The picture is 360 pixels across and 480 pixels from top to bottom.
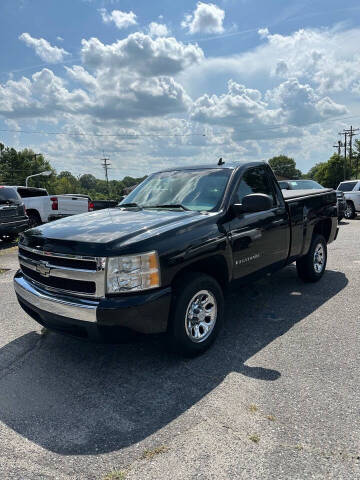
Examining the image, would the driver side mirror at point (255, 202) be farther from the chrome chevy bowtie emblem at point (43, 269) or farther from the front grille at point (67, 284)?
the chrome chevy bowtie emblem at point (43, 269)

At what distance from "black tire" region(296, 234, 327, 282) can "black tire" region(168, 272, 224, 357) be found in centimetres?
257

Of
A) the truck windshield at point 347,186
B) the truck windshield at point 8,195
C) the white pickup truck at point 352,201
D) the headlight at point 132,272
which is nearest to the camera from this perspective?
the headlight at point 132,272

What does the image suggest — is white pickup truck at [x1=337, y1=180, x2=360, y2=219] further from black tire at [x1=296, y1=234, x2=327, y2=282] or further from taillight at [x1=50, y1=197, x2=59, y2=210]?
taillight at [x1=50, y1=197, x2=59, y2=210]

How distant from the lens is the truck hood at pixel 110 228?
3.12 metres

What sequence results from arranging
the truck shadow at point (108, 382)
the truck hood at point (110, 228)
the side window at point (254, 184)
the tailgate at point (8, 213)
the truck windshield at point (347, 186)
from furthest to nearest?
Answer: the truck windshield at point (347, 186)
the tailgate at point (8, 213)
the side window at point (254, 184)
the truck hood at point (110, 228)
the truck shadow at point (108, 382)

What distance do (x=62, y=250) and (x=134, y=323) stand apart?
2.88 ft

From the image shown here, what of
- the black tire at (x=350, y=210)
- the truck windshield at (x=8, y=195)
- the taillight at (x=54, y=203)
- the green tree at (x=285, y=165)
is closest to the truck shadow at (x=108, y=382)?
the truck windshield at (x=8, y=195)

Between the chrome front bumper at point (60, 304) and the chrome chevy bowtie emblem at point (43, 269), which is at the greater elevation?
the chrome chevy bowtie emblem at point (43, 269)

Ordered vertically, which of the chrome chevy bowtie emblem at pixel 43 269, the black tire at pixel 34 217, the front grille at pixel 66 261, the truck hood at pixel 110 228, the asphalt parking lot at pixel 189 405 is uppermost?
the truck hood at pixel 110 228

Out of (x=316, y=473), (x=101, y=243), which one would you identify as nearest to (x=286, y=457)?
(x=316, y=473)

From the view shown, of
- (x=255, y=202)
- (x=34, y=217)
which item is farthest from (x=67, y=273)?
(x=34, y=217)

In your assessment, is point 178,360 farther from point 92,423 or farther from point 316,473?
point 316,473

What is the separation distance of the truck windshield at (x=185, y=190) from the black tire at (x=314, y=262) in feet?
7.26

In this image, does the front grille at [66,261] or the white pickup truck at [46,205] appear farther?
the white pickup truck at [46,205]
